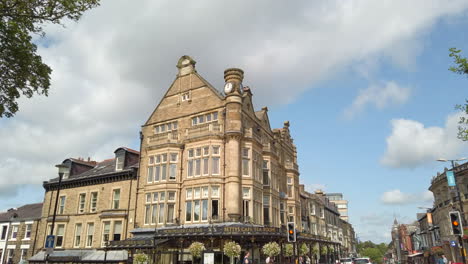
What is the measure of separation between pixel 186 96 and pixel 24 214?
29.7 m

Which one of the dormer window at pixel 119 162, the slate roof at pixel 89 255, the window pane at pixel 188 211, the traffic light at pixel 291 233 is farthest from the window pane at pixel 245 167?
the dormer window at pixel 119 162

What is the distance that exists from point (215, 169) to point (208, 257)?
30.8 ft

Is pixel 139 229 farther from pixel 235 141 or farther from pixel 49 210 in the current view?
pixel 49 210

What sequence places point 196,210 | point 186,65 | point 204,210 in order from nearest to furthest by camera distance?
point 204,210 < point 196,210 < point 186,65

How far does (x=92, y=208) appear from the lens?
36.9m

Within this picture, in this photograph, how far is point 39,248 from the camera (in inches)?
1527

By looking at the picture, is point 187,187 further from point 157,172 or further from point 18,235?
point 18,235

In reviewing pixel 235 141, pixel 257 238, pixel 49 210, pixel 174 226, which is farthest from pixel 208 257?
pixel 49 210

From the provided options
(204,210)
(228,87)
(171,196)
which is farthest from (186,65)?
(204,210)

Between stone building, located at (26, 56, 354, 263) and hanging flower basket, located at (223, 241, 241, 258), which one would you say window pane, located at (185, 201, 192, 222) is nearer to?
stone building, located at (26, 56, 354, 263)

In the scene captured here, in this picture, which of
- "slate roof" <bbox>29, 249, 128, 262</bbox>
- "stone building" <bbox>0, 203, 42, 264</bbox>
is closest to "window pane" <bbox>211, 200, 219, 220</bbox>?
"slate roof" <bbox>29, 249, 128, 262</bbox>

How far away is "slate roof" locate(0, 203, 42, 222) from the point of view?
43.7 metres

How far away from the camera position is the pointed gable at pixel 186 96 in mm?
33125

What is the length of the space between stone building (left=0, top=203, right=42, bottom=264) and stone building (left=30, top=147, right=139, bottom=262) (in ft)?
7.38
